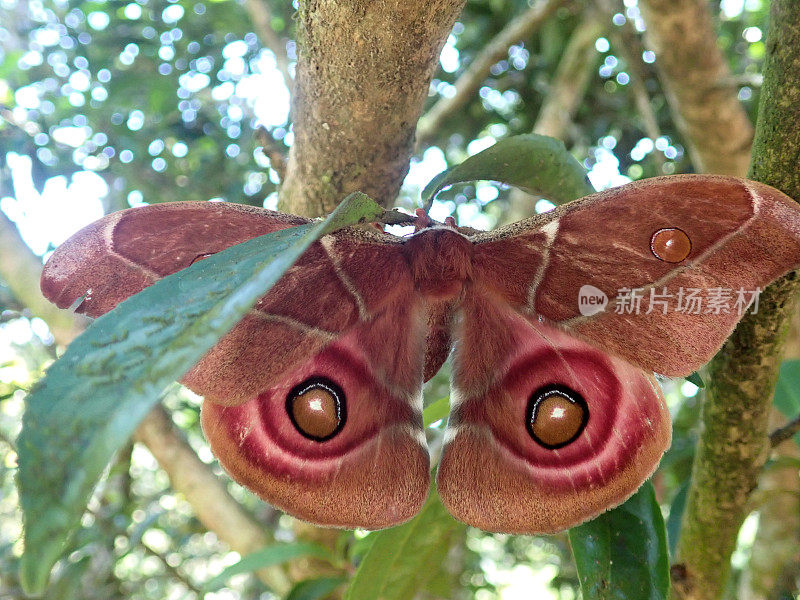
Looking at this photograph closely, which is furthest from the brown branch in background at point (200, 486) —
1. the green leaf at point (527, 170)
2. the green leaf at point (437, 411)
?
the green leaf at point (527, 170)

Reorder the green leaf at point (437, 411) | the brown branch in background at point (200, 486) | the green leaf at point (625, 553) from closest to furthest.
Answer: the green leaf at point (625, 553), the green leaf at point (437, 411), the brown branch in background at point (200, 486)

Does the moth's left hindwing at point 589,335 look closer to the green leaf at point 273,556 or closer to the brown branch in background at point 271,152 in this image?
the brown branch in background at point 271,152

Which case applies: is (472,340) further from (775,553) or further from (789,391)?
(775,553)

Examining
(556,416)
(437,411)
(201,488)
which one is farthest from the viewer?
(201,488)

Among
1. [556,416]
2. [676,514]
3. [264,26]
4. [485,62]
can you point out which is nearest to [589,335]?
[556,416]

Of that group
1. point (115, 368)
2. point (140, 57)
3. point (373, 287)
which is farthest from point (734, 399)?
point (140, 57)
